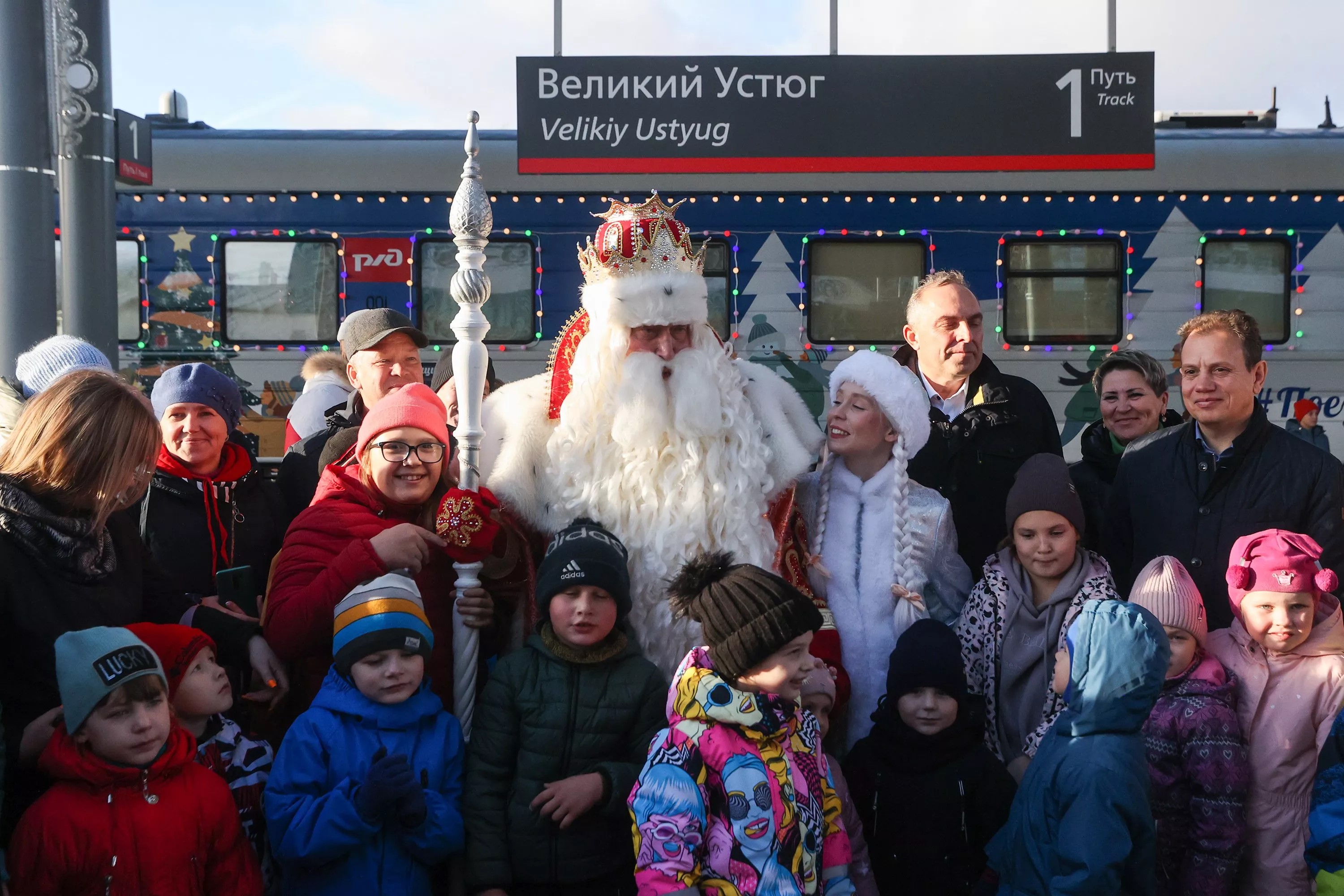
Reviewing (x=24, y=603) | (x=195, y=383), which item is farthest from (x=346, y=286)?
(x=24, y=603)

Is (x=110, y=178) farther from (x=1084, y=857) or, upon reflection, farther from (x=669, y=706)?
(x=1084, y=857)

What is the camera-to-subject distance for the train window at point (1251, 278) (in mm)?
7922

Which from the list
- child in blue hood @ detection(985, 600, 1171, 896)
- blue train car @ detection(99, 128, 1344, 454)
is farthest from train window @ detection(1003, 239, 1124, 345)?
child in blue hood @ detection(985, 600, 1171, 896)

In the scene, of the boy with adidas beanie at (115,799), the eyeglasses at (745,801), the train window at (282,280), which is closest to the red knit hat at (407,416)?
the boy with adidas beanie at (115,799)

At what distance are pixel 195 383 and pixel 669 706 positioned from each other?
1.99m

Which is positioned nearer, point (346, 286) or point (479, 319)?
point (479, 319)

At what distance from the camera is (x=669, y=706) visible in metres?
2.87

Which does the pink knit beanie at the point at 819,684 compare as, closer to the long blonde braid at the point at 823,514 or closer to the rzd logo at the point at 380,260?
the long blonde braid at the point at 823,514

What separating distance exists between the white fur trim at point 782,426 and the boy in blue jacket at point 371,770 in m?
1.24

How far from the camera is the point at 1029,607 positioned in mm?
3502

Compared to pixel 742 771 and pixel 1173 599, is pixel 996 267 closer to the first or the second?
pixel 1173 599

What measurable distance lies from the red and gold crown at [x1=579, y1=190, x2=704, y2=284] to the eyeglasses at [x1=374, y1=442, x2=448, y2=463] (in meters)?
0.82

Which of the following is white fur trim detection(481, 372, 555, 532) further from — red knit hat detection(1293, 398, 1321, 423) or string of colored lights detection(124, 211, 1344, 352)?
red knit hat detection(1293, 398, 1321, 423)

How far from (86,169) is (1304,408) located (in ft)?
24.8
